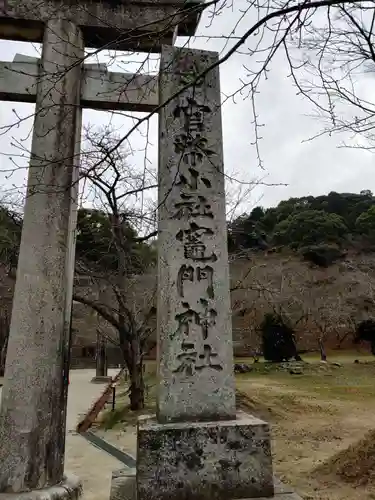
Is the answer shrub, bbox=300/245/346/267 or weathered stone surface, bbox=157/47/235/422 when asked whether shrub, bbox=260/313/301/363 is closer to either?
shrub, bbox=300/245/346/267

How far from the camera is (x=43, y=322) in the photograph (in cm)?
376

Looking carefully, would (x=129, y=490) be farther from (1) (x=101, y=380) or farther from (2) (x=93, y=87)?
(1) (x=101, y=380)

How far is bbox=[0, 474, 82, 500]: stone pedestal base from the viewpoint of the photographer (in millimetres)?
3384

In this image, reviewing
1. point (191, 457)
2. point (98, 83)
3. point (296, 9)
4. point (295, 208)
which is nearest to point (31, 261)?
point (98, 83)

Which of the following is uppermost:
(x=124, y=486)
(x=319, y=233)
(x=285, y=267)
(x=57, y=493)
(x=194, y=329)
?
(x=319, y=233)

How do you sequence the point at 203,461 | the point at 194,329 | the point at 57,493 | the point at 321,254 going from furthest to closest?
1. the point at 321,254
2. the point at 57,493
3. the point at 194,329
4. the point at 203,461

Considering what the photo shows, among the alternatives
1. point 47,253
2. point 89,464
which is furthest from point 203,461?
point 89,464

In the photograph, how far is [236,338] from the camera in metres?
27.0

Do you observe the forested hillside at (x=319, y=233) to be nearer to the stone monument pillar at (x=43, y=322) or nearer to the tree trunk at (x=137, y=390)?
the tree trunk at (x=137, y=390)

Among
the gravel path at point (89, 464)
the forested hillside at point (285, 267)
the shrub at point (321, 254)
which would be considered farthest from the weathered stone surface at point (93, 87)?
the shrub at point (321, 254)

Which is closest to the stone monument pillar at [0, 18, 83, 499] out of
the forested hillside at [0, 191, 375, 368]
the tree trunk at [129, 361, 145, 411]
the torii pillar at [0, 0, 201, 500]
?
the torii pillar at [0, 0, 201, 500]

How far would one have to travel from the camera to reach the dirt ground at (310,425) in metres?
5.27

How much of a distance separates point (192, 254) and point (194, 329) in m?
0.54

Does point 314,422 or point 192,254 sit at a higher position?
point 192,254
